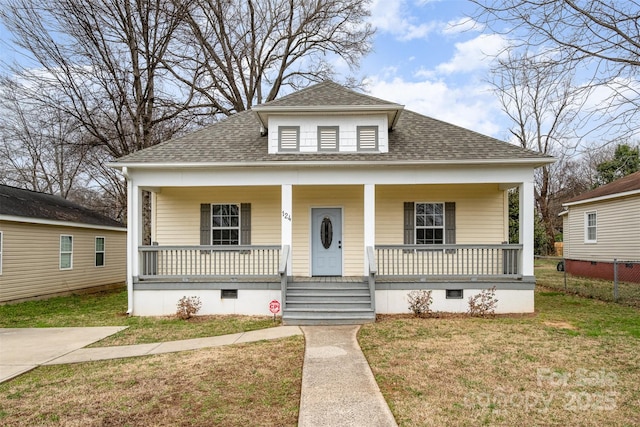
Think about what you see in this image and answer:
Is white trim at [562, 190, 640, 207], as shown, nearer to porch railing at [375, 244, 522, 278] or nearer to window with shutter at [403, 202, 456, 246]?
porch railing at [375, 244, 522, 278]

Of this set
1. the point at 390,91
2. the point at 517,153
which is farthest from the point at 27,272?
the point at 390,91

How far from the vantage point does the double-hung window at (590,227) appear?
17.9m

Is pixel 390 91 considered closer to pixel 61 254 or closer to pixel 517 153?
pixel 517 153

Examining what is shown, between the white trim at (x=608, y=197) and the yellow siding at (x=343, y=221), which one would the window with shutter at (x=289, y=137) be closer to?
the yellow siding at (x=343, y=221)

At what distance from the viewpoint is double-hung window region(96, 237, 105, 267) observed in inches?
661

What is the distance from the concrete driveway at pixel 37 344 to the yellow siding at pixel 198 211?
11.9ft

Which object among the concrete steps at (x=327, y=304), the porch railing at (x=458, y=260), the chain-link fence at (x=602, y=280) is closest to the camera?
the concrete steps at (x=327, y=304)

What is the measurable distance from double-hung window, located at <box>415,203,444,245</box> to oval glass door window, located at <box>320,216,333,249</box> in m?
2.50

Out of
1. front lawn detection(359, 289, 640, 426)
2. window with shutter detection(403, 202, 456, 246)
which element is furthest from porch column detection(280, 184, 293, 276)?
window with shutter detection(403, 202, 456, 246)

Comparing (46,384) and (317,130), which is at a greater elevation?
(317,130)

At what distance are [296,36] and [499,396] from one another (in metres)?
21.6

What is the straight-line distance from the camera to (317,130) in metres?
11.1

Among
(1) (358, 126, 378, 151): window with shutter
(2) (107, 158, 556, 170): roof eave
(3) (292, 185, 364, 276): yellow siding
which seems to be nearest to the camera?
(2) (107, 158, 556, 170): roof eave

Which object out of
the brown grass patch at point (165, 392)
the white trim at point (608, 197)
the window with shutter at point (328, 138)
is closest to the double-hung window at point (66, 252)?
the brown grass patch at point (165, 392)
